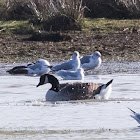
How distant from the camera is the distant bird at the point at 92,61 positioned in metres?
15.5

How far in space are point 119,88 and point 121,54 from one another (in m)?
4.84

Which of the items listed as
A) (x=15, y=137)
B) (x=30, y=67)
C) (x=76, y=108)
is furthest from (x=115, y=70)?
(x=15, y=137)

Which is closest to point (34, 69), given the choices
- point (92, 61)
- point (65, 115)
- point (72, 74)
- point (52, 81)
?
point (92, 61)

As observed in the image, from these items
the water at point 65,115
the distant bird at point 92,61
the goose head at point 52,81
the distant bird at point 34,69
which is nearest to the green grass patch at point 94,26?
the distant bird at point 92,61

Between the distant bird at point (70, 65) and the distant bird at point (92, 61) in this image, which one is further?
the distant bird at point (92, 61)

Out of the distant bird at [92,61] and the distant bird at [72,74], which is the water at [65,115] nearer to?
the distant bird at [72,74]

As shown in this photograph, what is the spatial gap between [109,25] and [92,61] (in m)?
5.01

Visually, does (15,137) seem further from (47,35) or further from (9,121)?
(47,35)

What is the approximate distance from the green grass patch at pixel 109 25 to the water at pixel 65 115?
6.11 metres

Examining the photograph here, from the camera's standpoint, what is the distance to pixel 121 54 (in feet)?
57.3

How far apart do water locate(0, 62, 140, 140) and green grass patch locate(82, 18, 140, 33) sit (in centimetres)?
611

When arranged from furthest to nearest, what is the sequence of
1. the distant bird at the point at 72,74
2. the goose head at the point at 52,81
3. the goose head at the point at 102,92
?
1. the distant bird at the point at 72,74
2. the goose head at the point at 52,81
3. the goose head at the point at 102,92

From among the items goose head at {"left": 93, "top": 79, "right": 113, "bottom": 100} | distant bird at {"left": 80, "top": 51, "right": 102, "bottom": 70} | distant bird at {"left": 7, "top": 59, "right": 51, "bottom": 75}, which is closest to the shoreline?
distant bird at {"left": 80, "top": 51, "right": 102, "bottom": 70}

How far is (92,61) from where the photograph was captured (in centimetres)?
1541
